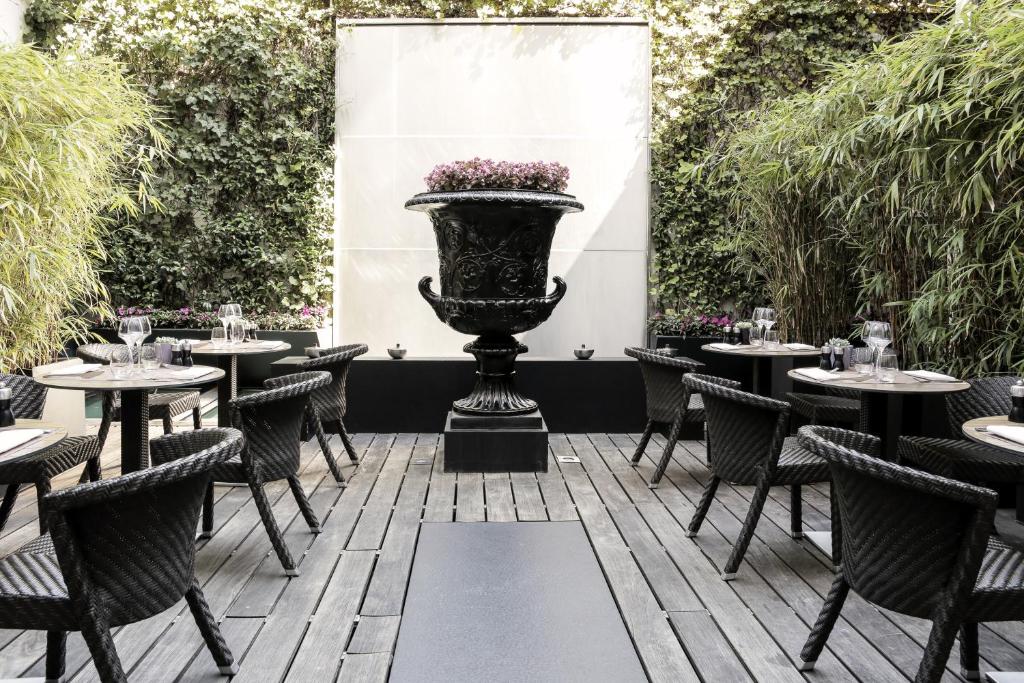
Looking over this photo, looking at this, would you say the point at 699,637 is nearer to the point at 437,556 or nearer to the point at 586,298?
the point at 437,556

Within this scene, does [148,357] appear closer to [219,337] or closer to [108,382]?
[108,382]

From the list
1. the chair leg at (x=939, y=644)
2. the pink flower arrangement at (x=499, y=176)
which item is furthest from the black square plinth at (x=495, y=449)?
the chair leg at (x=939, y=644)

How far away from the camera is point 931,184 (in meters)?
3.87

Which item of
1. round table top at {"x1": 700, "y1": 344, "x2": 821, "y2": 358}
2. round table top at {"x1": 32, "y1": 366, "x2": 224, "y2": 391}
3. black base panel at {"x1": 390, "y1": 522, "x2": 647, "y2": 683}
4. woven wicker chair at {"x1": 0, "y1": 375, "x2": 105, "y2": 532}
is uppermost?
round table top at {"x1": 700, "y1": 344, "x2": 821, "y2": 358}

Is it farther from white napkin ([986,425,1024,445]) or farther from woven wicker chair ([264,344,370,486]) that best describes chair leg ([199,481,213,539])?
white napkin ([986,425,1024,445])

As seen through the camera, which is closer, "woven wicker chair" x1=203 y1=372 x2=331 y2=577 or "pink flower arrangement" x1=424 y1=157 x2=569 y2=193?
"woven wicker chair" x1=203 y1=372 x2=331 y2=577

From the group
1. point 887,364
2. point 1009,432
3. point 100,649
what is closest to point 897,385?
point 887,364

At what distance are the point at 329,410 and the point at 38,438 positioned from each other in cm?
215

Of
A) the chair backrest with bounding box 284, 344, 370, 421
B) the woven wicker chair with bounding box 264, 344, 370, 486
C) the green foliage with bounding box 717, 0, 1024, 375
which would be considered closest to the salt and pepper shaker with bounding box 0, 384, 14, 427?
the woven wicker chair with bounding box 264, 344, 370, 486

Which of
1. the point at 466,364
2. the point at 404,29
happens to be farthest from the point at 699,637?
the point at 404,29

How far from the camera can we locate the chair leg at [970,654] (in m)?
2.09

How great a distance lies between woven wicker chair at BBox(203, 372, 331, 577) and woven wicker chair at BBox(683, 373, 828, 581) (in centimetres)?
163

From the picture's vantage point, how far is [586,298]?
6969 mm

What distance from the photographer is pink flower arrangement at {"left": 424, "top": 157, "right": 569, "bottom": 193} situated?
4242 millimetres
